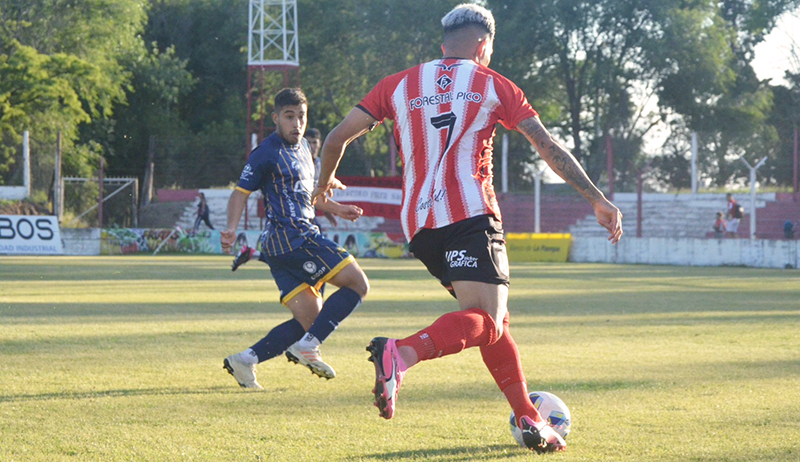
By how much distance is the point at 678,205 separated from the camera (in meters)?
34.9

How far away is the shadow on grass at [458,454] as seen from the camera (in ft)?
14.2

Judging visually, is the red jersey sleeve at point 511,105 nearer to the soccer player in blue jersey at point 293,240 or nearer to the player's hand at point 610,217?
the player's hand at point 610,217

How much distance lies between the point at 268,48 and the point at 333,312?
46849 mm

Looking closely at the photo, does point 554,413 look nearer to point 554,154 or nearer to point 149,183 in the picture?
point 554,154

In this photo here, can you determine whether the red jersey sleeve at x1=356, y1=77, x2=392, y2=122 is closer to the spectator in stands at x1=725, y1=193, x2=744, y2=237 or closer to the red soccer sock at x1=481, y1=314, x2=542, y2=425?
the red soccer sock at x1=481, y1=314, x2=542, y2=425

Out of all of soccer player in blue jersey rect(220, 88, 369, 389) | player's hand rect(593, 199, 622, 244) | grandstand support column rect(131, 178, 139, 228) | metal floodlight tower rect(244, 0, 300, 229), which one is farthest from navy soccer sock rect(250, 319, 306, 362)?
metal floodlight tower rect(244, 0, 300, 229)

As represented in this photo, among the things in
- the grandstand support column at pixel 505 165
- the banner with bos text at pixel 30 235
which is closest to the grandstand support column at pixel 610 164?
the grandstand support column at pixel 505 165

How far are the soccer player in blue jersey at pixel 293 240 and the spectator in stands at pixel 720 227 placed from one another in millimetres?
27553

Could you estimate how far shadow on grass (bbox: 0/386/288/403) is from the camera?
569cm

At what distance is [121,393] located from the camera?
593 centimetres

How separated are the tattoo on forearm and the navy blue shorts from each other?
232 cm

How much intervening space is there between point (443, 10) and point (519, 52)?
3.98 metres

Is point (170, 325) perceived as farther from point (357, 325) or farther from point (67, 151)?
point (67, 151)

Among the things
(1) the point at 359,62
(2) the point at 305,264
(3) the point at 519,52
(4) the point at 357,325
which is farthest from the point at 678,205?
(2) the point at 305,264
